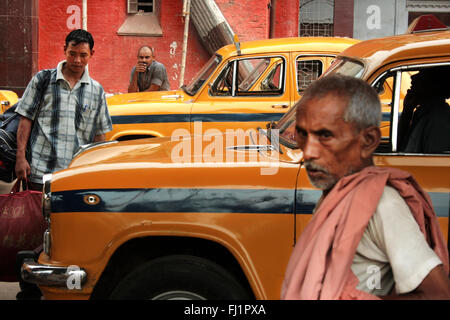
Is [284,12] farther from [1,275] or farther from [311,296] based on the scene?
[311,296]

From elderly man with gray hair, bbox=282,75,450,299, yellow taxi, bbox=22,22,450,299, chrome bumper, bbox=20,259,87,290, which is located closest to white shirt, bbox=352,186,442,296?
elderly man with gray hair, bbox=282,75,450,299

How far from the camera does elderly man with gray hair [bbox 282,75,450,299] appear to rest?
1.82 meters

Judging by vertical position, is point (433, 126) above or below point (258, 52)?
below

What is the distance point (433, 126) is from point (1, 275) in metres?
2.86

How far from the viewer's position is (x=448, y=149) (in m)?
3.46

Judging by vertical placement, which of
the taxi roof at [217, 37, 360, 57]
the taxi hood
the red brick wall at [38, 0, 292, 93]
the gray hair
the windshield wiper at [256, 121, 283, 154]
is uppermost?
the red brick wall at [38, 0, 292, 93]

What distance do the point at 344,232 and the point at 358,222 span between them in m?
0.05

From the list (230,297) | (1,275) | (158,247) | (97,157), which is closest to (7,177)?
(1,275)

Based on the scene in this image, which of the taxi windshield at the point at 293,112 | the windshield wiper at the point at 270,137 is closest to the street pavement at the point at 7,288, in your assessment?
the windshield wiper at the point at 270,137

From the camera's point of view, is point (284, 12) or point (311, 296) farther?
point (284, 12)

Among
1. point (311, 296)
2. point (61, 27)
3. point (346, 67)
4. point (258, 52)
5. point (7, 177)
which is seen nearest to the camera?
point (311, 296)

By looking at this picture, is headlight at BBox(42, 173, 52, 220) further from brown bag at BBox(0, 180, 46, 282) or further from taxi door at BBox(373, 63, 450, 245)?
taxi door at BBox(373, 63, 450, 245)

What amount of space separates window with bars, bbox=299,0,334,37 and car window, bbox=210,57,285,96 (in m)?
11.3
